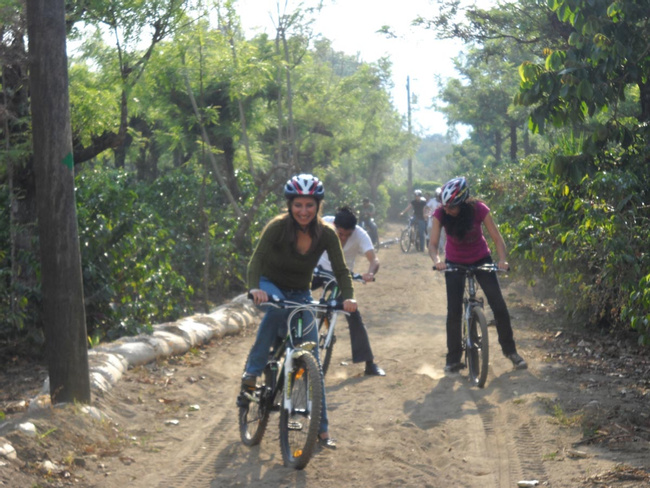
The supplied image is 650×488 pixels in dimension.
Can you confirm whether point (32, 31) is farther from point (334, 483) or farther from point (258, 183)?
point (258, 183)

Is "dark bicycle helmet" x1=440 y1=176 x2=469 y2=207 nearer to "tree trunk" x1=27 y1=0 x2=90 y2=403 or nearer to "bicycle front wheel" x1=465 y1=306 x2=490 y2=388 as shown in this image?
"bicycle front wheel" x1=465 y1=306 x2=490 y2=388

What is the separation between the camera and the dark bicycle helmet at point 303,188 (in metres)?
5.87

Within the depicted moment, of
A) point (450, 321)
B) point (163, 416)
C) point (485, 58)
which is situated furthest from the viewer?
point (485, 58)

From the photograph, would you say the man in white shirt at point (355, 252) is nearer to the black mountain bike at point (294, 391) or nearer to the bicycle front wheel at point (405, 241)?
the black mountain bike at point (294, 391)

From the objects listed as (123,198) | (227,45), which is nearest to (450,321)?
(123,198)

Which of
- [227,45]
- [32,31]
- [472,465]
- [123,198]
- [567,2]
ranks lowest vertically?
[472,465]

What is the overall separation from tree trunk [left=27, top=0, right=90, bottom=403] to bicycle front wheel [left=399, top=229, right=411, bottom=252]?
2185cm

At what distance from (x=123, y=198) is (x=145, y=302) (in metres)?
1.53

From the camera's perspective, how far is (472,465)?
19.2 ft

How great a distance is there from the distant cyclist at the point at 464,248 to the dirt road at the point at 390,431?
0.52 meters

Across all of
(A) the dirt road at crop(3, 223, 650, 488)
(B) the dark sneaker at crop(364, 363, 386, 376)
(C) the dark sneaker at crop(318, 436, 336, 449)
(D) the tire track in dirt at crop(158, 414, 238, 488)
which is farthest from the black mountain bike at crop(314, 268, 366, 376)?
(C) the dark sneaker at crop(318, 436, 336, 449)

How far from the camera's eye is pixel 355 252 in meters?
9.05

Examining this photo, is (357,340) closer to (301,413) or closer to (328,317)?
(328,317)

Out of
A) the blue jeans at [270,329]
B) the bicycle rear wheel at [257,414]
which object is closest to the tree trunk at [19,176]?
the bicycle rear wheel at [257,414]
